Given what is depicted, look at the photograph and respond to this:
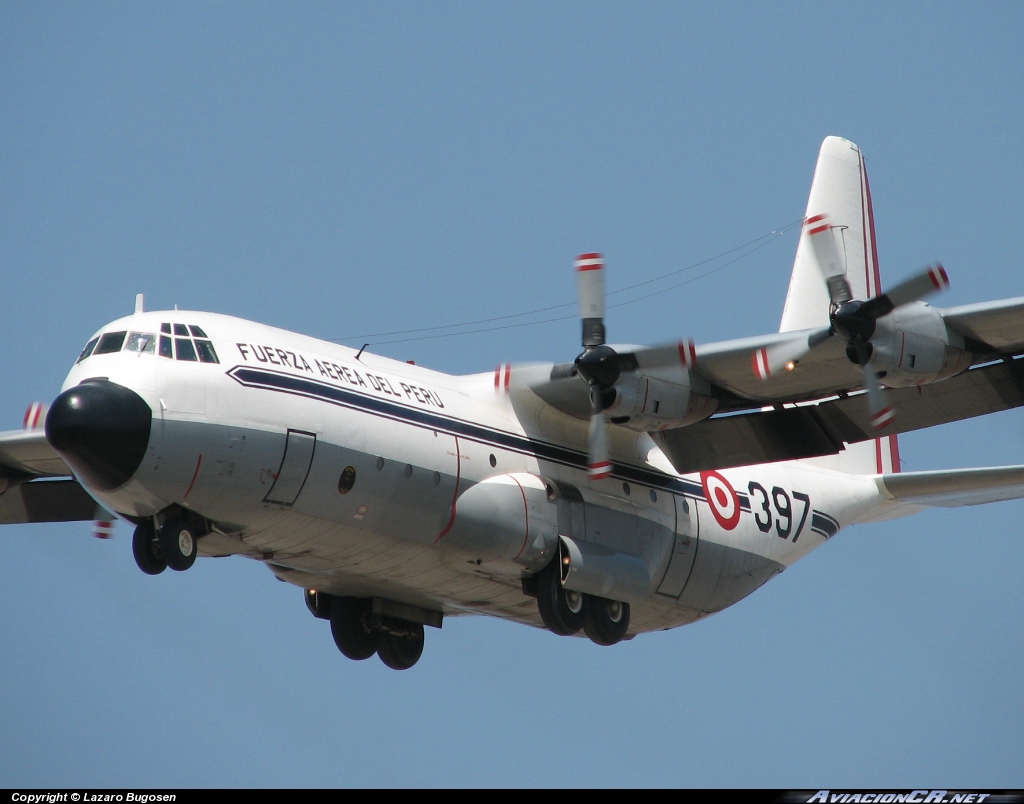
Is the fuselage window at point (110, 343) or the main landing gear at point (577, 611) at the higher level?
the fuselage window at point (110, 343)

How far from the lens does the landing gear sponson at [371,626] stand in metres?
19.5

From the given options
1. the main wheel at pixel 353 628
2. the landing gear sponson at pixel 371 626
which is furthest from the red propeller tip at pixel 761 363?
the main wheel at pixel 353 628

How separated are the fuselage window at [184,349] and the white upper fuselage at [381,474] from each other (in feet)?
0.07

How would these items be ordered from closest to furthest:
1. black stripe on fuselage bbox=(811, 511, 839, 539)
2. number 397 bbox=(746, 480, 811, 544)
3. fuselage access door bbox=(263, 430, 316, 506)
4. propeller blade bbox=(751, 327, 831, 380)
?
fuselage access door bbox=(263, 430, 316, 506) < propeller blade bbox=(751, 327, 831, 380) < number 397 bbox=(746, 480, 811, 544) < black stripe on fuselage bbox=(811, 511, 839, 539)

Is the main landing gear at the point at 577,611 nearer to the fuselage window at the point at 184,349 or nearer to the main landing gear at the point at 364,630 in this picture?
the main landing gear at the point at 364,630

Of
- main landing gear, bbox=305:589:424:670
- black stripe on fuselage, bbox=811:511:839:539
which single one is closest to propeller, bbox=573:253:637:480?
main landing gear, bbox=305:589:424:670

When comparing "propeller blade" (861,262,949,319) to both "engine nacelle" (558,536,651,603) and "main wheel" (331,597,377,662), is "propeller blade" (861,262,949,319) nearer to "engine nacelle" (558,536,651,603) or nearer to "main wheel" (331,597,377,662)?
"engine nacelle" (558,536,651,603)

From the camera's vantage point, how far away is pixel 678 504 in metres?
19.8

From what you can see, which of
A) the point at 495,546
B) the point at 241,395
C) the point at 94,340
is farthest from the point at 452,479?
the point at 94,340

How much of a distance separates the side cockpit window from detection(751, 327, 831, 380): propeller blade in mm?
5982

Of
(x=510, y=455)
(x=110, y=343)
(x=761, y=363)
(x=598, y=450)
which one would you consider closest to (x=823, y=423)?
(x=761, y=363)

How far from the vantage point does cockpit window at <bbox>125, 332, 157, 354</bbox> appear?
1595 cm

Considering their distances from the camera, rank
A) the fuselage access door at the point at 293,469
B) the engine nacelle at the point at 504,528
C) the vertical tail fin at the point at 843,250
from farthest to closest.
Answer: the vertical tail fin at the point at 843,250 < the engine nacelle at the point at 504,528 < the fuselage access door at the point at 293,469
